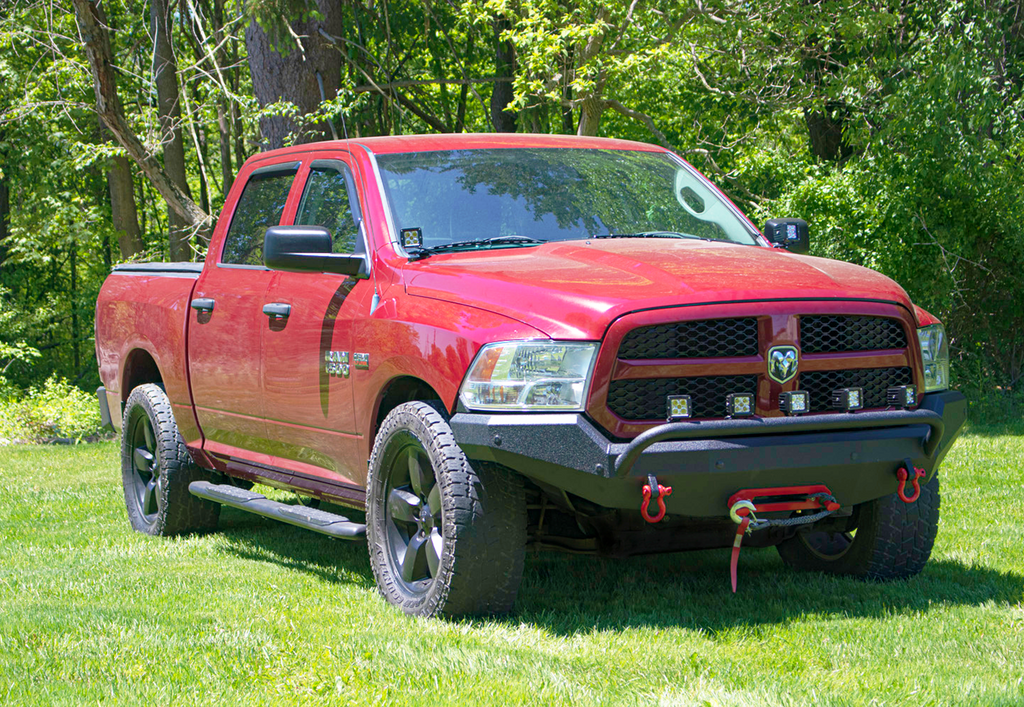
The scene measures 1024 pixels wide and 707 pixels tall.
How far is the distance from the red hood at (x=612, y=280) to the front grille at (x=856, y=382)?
28 cm

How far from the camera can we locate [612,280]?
455cm

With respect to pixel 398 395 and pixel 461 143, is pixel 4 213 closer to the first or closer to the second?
pixel 461 143

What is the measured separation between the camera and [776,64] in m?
16.0

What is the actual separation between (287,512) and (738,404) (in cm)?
241

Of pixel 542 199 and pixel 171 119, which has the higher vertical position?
pixel 171 119

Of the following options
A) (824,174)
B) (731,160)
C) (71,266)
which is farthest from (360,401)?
(71,266)

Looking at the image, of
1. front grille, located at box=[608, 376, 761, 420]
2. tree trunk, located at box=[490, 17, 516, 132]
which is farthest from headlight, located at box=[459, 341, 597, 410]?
tree trunk, located at box=[490, 17, 516, 132]

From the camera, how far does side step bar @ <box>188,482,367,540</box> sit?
5328mm

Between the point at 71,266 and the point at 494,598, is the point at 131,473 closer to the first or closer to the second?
the point at 494,598

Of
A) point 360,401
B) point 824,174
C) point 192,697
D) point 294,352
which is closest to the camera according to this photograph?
point 192,697

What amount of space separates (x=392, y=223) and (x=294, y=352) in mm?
840

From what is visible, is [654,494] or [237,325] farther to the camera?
[237,325]

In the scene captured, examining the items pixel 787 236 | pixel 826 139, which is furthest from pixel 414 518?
pixel 826 139

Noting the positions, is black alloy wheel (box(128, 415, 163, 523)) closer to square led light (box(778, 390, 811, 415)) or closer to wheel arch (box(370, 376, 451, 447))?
wheel arch (box(370, 376, 451, 447))
